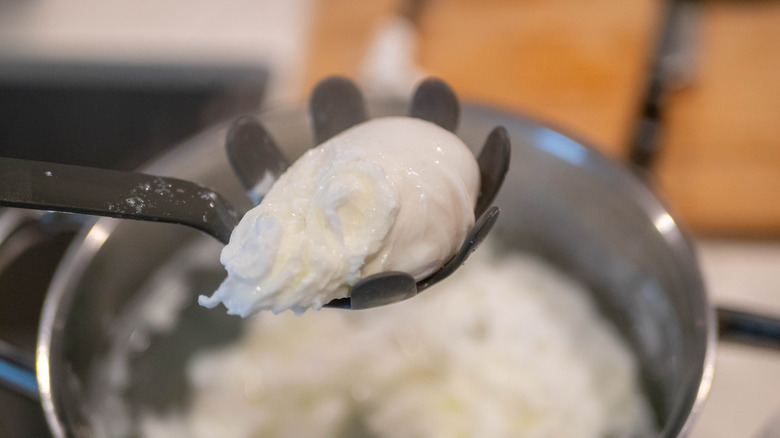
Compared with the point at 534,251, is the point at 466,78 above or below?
above

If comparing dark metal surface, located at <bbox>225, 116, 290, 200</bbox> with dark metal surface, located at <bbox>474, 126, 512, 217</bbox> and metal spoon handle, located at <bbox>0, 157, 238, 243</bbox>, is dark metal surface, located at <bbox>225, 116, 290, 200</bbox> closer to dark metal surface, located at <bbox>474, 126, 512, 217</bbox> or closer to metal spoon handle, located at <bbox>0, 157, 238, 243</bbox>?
metal spoon handle, located at <bbox>0, 157, 238, 243</bbox>

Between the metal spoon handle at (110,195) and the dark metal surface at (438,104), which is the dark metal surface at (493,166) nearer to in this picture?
the dark metal surface at (438,104)

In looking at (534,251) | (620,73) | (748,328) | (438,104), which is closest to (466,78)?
(620,73)

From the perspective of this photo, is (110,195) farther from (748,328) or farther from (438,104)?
(748,328)

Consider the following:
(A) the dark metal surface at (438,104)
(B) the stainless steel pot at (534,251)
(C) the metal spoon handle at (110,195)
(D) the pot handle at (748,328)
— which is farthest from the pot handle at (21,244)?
(D) the pot handle at (748,328)

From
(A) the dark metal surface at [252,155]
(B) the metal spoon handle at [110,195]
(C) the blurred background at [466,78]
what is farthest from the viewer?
(C) the blurred background at [466,78]

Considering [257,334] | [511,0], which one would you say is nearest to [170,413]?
[257,334]
